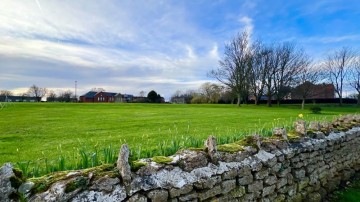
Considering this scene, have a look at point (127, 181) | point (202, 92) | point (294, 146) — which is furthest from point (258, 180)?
point (202, 92)

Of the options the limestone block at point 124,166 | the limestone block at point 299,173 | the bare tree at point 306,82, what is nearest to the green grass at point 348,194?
the limestone block at point 299,173

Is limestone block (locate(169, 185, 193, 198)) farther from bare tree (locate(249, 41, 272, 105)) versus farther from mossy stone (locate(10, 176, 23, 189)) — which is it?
bare tree (locate(249, 41, 272, 105))

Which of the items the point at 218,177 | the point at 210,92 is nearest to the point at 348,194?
the point at 218,177

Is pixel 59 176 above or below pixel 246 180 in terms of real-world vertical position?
above

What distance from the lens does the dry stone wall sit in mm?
2418

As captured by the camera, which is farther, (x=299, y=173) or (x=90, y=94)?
(x=90, y=94)

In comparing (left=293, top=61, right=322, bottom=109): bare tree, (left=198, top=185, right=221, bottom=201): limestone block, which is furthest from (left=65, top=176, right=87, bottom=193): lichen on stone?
(left=293, top=61, right=322, bottom=109): bare tree

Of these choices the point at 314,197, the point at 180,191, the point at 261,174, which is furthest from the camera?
the point at 314,197

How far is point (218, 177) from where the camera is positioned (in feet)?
11.6

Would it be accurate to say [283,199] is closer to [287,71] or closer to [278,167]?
[278,167]

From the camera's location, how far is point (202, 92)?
68625 mm

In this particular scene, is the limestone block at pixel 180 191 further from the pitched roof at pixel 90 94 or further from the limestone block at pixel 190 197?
the pitched roof at pixel 90 94

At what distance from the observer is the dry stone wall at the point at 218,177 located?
2.42 meters

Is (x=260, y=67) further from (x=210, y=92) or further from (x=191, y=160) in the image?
(x=191, y=160)
